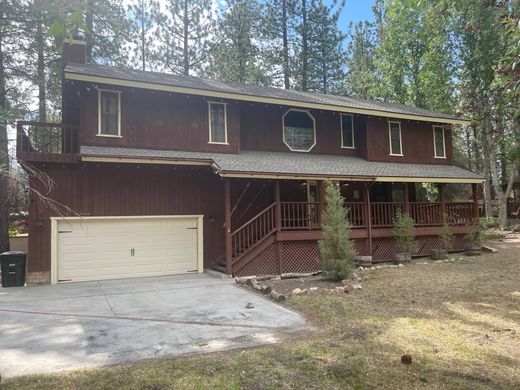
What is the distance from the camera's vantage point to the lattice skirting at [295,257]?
11148 millimetres

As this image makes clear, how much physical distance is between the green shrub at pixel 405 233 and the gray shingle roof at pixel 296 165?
1468mm

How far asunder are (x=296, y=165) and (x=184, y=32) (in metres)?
16.0

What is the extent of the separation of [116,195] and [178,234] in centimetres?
214

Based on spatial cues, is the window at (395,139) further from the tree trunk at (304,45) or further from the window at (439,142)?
the tree trunk at (304,45)

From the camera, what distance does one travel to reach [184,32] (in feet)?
79.7

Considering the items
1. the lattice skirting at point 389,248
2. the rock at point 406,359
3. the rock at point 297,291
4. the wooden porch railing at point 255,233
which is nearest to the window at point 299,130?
the wooden porch railing at point 255,233

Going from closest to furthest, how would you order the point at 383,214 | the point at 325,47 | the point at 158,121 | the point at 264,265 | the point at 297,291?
the point at 297,291 → the point at 264,265 → the point at 158,121 → the point at 383,214 → the point at 325,47

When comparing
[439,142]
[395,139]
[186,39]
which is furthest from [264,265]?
[186,39]

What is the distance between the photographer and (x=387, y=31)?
86.9 feet

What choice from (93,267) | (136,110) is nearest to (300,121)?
(136,110)

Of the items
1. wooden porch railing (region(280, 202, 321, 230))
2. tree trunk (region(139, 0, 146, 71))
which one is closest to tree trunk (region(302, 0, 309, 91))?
tree trunk (region(139, 0, 146, 71))

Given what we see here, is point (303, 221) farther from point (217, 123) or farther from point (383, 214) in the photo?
point (217, 123)

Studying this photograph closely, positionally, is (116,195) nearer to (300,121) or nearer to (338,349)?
(300,121)

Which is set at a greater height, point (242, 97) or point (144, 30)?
point (144, 30)
